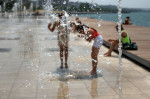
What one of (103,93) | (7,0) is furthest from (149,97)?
(7,0)

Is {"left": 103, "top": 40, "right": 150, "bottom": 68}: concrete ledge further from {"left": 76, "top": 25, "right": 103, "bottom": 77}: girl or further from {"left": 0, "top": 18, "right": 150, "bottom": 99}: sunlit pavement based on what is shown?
{"left": 76, "top": 25, "right": 103, "bottom": 77}: girl

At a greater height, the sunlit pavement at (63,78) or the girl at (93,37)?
the girl at (93,37)

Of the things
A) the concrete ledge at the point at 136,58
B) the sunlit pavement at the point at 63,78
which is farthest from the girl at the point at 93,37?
the concrete ledge at the point at 136,58

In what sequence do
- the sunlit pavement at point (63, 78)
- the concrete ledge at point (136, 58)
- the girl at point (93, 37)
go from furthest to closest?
1. the concrete ledge at point (136, 58)
2. the girl at point (93, 37)
3. the sunlit pavement at point (63, 78)

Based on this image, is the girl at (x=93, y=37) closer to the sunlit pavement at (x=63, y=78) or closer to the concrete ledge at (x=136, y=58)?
the sunlit pavement at (x=63, y=78)

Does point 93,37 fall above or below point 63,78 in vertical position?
above

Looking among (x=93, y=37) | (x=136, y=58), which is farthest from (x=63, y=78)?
(x=136, y=58)

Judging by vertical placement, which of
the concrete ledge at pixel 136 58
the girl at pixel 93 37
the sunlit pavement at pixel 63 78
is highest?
the girl at pixel 93 37

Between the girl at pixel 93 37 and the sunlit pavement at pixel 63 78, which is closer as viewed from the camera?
the sunlit pavement at pixel 63 78

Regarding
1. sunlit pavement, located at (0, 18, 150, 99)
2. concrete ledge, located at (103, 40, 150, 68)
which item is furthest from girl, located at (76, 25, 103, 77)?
concrete ledge, located at (103, 40, 150, 68)

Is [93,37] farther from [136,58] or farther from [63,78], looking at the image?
[136,58]

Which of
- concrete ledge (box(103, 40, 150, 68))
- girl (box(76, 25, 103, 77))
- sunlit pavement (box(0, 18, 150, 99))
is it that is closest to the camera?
sunlit pavement (box(0, 18, 150, 99))

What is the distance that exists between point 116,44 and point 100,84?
417 cm

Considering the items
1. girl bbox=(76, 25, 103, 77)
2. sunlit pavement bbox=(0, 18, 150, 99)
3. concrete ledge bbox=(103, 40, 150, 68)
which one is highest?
girl bbox=(76, 25, 103, 77)
